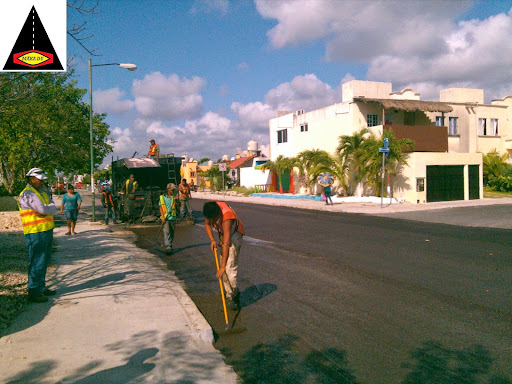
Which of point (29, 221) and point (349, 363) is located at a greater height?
point (29, 221)

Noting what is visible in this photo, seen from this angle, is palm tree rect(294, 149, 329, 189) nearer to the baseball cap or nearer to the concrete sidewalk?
the concrete sidewalk

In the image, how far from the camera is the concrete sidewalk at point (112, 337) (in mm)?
4047

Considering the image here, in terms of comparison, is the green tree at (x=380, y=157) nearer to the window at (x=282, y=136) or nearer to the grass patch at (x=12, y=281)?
the window at (x=282, y=136)

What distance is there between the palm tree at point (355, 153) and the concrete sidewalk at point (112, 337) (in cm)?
2232

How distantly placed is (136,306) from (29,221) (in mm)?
1935

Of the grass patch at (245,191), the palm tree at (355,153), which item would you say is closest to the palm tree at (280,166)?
the grass patch at (245,191)

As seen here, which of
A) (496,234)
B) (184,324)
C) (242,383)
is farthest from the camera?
(496,234)

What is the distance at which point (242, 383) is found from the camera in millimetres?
3996

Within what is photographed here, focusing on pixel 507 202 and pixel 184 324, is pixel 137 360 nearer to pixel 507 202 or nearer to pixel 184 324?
pixel 184 324

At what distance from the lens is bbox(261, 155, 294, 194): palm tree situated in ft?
123

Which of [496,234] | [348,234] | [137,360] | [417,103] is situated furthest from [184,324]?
[417,103]

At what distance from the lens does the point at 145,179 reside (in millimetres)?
18844

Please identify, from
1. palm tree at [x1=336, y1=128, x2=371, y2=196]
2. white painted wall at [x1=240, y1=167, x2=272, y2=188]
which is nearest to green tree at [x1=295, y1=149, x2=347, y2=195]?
palm tree at [x1=336, y1=128, x2=371, y2=196]

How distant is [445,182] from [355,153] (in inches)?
232
